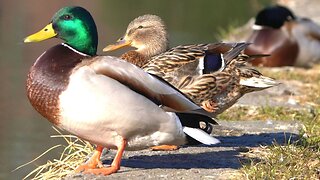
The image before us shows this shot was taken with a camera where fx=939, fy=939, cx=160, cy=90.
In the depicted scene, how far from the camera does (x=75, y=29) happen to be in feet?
16.6

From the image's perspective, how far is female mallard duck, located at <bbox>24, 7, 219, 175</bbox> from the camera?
15.4ft

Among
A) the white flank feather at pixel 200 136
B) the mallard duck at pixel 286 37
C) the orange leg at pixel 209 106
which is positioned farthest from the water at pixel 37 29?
the white flank feather at pixel 200 136

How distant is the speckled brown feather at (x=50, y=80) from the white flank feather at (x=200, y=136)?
685 millimetres

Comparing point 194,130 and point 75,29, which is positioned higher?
point 75,29

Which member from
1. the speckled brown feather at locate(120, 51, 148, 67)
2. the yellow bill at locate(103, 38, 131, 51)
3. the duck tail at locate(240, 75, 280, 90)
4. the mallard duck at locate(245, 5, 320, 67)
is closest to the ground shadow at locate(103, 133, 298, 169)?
the duck tail at locate(240, 75, 280, 90)

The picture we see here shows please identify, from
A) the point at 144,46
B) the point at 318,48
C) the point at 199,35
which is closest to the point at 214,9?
the point at 199,35

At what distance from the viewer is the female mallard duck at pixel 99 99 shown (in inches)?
184

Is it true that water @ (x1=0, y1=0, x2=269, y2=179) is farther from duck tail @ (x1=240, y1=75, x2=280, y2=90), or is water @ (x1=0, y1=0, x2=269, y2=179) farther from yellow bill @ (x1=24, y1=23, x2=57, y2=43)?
yellow bill @ (x1=24, y1=23, x2=57, y2=43)

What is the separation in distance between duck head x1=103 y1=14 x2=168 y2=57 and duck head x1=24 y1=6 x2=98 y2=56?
143 cm

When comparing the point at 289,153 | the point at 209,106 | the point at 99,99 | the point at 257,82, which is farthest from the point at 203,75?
the point at 99,99

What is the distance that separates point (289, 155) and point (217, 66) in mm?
1059

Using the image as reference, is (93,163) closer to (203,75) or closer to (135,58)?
(203,75)

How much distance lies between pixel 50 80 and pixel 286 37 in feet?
21.4

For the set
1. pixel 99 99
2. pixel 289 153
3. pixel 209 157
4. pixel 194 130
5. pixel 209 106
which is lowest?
pixel 209 157
